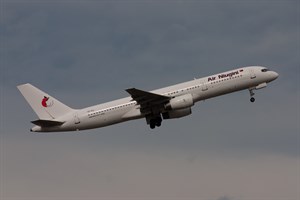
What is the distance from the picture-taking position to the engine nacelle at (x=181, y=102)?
3014 inches

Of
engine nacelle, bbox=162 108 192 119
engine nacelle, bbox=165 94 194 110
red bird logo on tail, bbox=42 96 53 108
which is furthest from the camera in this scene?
red bird logo on tail, bbox=42 96 53 108

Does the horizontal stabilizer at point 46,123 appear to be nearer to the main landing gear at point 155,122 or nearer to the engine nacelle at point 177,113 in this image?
the main landing gear at point 155,122

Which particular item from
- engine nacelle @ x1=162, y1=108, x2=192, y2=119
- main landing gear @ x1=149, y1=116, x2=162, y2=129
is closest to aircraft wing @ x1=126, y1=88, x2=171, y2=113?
main landing gear @ x1=149, y1=116, x2=162, y2=129

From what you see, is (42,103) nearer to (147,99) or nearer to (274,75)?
(147,99)

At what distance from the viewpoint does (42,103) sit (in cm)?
8212

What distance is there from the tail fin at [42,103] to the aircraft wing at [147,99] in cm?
868

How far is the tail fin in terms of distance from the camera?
80.7 meters

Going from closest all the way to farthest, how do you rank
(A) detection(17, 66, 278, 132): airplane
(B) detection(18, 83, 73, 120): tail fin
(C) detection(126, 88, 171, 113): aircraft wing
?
(C) detection(126, 88, 171, 113): aircraft wing → (A) detection(17, 66, 278, 132): airplane → (B) detection(18, 83, 73, 120): tail fin

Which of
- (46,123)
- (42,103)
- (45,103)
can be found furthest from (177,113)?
(42,103)

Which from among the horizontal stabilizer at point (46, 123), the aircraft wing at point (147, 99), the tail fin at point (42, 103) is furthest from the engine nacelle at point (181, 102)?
the horizontal stabilizer at point (46, 123)

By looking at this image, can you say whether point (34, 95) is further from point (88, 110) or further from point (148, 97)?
point (148, 97)

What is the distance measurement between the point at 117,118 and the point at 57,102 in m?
8.15

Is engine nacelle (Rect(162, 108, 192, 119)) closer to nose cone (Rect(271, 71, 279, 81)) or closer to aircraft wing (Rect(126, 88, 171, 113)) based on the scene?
aircraft wing (Rect(126, 88, 171, 113))

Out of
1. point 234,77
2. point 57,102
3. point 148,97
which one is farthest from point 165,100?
point 57,102
